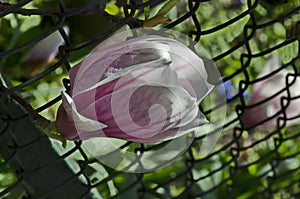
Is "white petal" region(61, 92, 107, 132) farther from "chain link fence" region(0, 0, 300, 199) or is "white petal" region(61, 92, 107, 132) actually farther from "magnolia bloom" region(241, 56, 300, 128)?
"magnolia bloom" region(241, 56, 300, 128)

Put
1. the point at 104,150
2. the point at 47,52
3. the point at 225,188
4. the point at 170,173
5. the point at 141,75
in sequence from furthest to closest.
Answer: the point at 225,188, the point at 170,173, the point at 47,52, the point at 104,150, the point at 141,75

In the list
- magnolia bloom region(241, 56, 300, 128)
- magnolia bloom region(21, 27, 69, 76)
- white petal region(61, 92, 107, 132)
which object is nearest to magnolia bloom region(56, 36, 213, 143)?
white petal region(61, 92, 107, 132)

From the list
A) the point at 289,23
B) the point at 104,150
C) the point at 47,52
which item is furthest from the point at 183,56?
the point at 289,23

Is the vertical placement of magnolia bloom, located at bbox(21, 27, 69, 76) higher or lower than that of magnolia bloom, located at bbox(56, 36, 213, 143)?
lower

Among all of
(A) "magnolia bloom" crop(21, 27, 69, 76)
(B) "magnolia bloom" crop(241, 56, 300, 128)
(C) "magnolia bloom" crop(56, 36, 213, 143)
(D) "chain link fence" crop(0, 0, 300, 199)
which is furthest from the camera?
(B) "magnolia bloom" crop(241, 56, 300, 128)

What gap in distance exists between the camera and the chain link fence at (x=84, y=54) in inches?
24.5

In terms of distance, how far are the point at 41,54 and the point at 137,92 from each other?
336 mm

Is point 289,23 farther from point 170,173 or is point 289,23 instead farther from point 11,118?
point 11,118

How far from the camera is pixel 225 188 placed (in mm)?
1186

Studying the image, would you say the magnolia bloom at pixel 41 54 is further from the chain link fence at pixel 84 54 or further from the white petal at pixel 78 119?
the white petal at pixel 78 119

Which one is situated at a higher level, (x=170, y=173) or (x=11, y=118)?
(x=11, y=118)

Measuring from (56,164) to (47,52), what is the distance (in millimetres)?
134

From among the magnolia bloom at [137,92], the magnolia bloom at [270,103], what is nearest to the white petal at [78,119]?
the magnolia bloom at [137,92]

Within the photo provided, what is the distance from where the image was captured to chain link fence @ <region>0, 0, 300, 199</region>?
2.04ft
